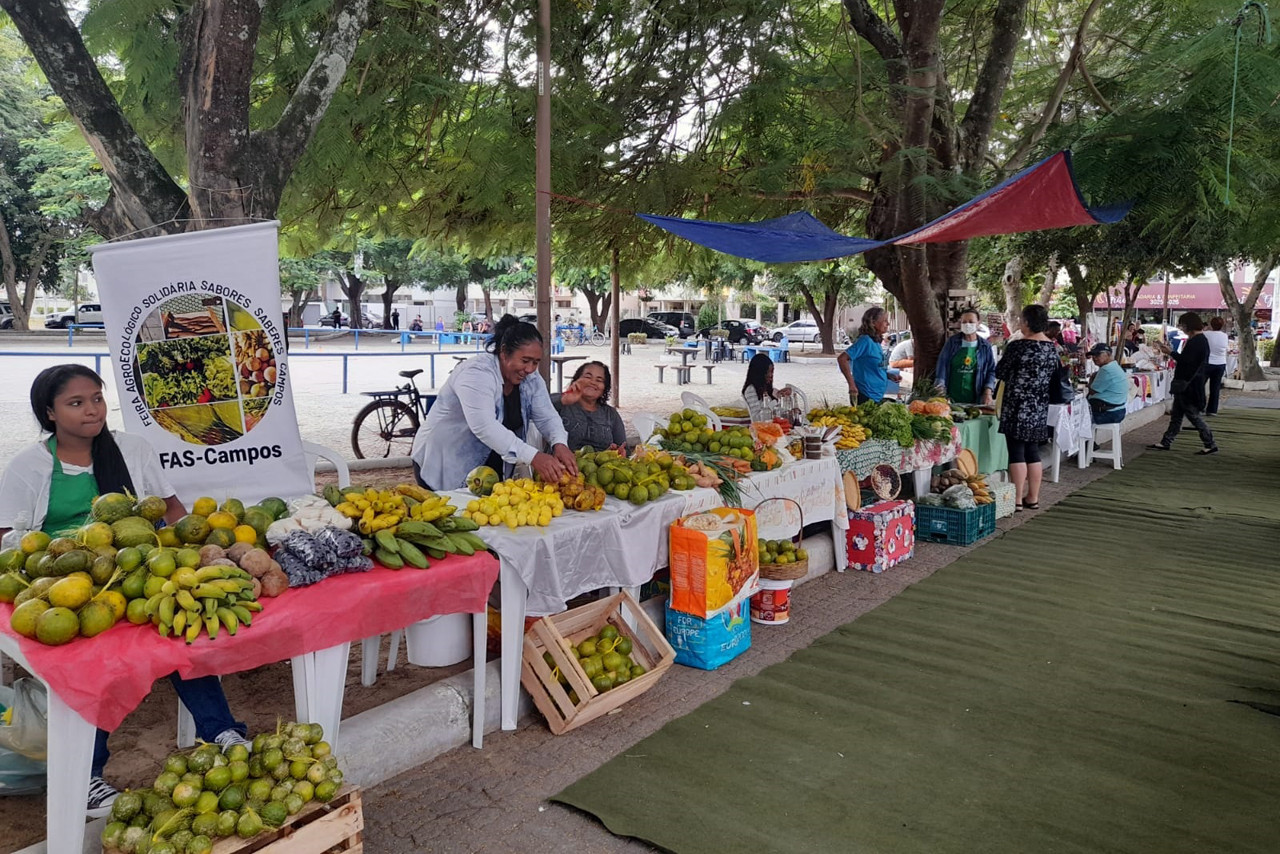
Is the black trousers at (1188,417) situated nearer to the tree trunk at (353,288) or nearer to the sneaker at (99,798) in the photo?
the sneaker at (99,798)

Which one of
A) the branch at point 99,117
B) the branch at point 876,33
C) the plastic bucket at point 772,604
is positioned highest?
the branch at point 876,33

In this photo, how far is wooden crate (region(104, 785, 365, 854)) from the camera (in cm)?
231

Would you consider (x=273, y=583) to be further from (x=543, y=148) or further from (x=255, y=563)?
(x=543, y=148)

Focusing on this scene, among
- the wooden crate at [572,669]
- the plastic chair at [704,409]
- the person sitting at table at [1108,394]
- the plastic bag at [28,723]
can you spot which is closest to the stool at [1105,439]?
the person sitting at table at [1108,394]

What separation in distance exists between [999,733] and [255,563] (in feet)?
10.0

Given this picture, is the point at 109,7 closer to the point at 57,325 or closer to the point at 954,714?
the point at 954,714

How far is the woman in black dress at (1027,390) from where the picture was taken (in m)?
7.49

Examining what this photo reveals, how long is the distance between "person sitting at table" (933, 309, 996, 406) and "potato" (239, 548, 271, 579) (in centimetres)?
733

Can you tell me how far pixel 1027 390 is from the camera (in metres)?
7.65

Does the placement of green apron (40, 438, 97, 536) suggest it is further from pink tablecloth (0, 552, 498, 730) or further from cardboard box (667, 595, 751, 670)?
cardboard box (667, 595, 751, 670)

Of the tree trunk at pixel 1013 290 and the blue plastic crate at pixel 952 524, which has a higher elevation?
the tree trunk at pixel 1013 290

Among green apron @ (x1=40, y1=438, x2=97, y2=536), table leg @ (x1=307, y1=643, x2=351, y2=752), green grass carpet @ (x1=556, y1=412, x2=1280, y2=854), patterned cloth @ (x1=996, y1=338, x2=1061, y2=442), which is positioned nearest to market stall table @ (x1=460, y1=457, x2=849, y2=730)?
green grass carpet @ (x1=556, y1=412, x2=1280, y2=854)

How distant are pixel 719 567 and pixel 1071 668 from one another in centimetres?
190

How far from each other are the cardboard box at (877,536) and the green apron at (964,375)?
9.40ft
